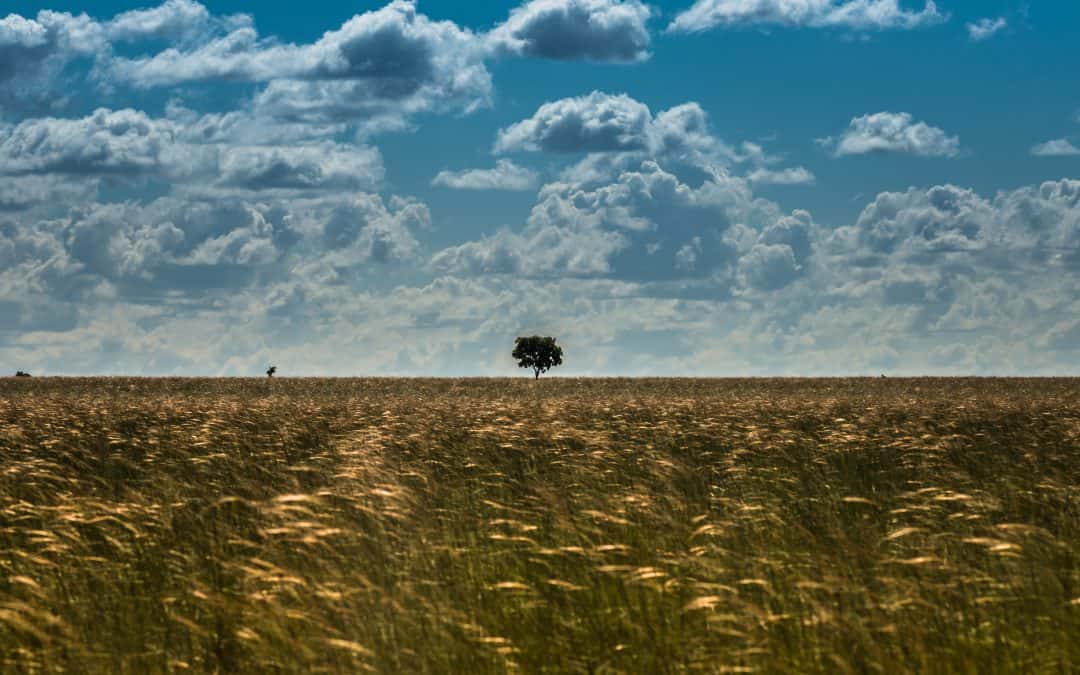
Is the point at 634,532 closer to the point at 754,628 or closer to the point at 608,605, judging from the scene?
the point at 608,605

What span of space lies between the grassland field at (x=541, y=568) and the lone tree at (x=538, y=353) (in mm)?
102294

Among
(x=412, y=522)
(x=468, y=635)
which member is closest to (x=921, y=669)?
(x=468, y=635)

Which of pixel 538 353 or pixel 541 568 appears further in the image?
pixel 538 353

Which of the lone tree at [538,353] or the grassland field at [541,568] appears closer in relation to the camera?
the grassland field at [541,568]

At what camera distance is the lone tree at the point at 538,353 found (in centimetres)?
11769

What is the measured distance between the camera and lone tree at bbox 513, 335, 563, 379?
117688 mm

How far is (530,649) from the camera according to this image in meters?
6.13

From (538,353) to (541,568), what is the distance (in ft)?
359

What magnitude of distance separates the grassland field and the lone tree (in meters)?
102

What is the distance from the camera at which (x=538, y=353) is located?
118 metres

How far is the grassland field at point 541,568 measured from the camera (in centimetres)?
595

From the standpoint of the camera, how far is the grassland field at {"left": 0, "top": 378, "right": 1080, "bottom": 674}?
5.95 m

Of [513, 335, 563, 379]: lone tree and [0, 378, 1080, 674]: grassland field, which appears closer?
[0, 378, 1080, 674]: grassland field

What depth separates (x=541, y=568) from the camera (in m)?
8.26
